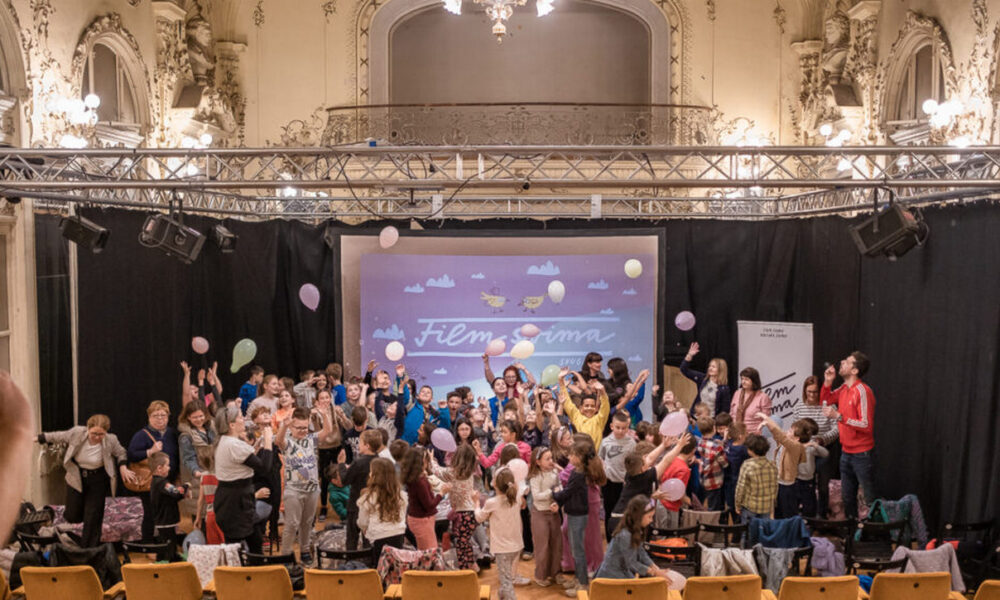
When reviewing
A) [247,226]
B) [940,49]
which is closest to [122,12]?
[247,226]

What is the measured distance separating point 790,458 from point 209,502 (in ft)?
14.9

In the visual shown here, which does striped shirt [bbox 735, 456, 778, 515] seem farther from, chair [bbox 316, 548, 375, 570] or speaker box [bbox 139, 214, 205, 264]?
speaker box [bbox 139, 214, 205, 264]

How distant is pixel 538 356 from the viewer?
1263cm

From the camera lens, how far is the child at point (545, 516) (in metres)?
7.09

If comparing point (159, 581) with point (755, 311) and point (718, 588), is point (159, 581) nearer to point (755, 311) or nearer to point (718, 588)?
point (718, 588)

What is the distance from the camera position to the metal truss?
291 inches

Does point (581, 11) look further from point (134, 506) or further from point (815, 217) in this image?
point (134, 506)

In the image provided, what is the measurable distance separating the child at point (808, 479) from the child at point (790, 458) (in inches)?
6.2

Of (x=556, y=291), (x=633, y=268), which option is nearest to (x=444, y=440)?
(x=556, y=291)

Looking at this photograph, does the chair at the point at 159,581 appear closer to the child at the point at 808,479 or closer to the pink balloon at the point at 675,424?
the pink balloon at the point at 675,424

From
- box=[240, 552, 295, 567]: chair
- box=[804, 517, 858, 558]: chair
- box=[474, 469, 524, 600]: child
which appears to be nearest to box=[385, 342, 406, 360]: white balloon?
box=[474, 469, 524, 600]: child

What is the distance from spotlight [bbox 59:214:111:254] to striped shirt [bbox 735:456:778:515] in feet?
19.3

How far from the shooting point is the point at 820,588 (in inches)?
219

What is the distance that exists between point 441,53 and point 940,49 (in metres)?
9.12
